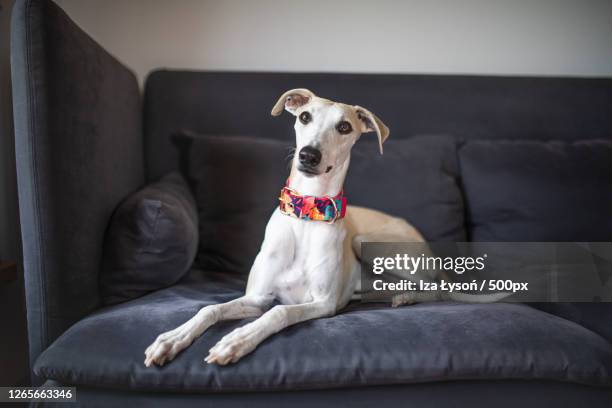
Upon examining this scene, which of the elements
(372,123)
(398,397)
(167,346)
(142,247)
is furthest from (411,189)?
(167,346)

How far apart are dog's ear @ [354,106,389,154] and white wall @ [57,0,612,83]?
1182 mm

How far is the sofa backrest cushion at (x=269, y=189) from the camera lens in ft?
7.27

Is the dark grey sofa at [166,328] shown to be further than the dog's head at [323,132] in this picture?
No

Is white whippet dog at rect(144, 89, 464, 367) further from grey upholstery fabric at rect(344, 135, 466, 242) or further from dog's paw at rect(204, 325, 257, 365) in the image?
grey upholstery fabric at rect(344, 135, 466, 242)

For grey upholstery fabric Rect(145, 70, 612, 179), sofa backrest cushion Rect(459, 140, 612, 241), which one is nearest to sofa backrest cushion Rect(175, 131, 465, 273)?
sofa backrest cushion Rect(459, 140, 612, 241)

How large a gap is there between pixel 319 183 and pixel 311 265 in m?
0.30

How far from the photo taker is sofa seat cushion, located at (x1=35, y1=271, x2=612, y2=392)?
1.29 meters

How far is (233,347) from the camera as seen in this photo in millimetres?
1297

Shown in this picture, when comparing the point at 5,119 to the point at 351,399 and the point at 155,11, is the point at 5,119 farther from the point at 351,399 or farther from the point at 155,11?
the point at 351,399

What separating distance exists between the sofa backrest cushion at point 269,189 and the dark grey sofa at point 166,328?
0.94 ft

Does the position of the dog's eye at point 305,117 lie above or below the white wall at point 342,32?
below

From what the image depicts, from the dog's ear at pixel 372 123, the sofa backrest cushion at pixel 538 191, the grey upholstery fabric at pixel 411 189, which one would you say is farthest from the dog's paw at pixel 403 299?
the sofa backrest cushion at pixel 538 191

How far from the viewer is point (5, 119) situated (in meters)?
2.16

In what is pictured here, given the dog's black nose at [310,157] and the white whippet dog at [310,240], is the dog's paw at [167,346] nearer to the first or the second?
the white whippet dog at [310,240]
